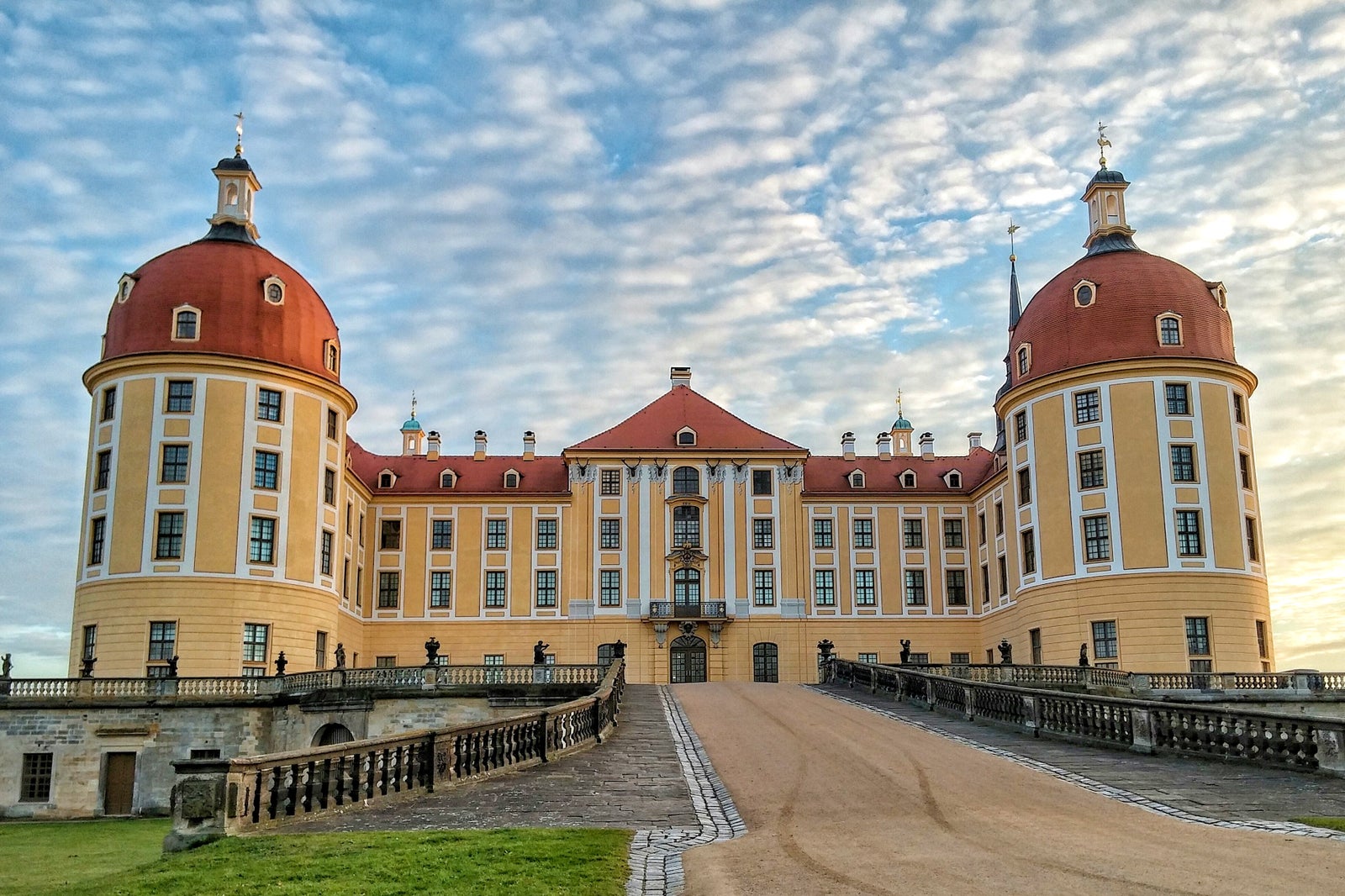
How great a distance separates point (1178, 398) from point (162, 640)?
35.7 m

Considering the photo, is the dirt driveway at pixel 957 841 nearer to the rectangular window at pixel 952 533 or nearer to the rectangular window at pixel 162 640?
the rectangular window at pixel 162 640

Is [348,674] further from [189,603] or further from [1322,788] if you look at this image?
[1322,788]

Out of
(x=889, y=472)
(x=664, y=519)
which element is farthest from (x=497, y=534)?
(x=889, y=472)

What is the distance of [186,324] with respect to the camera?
43094 mm

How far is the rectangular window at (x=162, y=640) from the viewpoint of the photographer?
4006 cm

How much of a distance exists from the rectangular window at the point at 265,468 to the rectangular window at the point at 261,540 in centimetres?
124

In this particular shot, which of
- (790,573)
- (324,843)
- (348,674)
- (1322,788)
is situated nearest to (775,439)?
(790,573)

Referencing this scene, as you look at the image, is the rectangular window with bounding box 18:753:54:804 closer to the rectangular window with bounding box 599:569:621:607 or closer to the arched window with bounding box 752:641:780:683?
the rectangular window with bounding box 599:569:621:607

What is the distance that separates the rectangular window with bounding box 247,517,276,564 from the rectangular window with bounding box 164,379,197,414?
457 centimetres

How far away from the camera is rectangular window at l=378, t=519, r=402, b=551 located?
184 ft

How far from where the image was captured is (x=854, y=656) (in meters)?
55.2

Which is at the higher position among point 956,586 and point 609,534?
point 609,534

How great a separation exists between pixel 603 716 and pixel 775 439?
33.0 meters

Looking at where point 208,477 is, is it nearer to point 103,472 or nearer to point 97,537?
point 103,472
